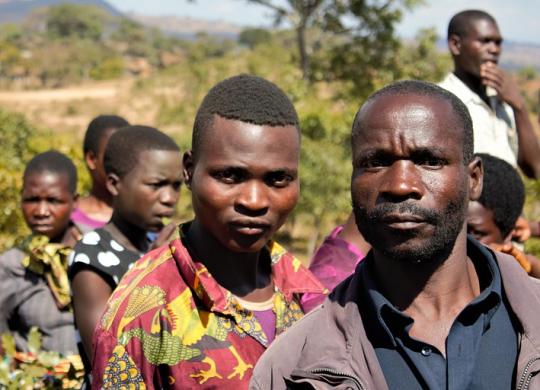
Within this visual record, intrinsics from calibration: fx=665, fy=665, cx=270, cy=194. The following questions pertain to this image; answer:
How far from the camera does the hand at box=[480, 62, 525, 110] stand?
3.81m

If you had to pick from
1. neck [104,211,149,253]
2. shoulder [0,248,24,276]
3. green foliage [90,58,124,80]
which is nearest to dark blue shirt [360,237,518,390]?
neck [104,211,149,253]

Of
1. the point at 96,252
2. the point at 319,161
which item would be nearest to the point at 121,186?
the point at 96,252

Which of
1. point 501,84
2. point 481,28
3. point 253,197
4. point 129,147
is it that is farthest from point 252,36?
point 253,197

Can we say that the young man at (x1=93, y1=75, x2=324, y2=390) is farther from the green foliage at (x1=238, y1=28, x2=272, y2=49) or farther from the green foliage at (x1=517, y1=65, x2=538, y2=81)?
the green foliage at (x1=238, y1=28, x2=272, y2=49)

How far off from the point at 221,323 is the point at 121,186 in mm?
1316

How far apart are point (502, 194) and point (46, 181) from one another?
2.51 meters

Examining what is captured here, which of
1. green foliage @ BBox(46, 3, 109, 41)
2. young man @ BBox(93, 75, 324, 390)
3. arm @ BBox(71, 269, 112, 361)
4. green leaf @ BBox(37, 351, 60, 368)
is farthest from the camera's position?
green foliage @ BBox(46, 3, 109, 41)

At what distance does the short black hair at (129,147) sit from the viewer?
3.08 meters

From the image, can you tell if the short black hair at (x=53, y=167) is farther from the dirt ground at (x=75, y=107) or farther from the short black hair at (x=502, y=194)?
the dirt ground at (x=75, y=107)

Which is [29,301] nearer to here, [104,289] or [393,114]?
[104,289]

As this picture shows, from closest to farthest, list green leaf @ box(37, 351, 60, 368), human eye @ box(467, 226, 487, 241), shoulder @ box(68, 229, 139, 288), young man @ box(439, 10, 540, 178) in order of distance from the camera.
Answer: shoulder @ box(68, 229, 139, 288)
human eye @ box(467, 226, 487, 241)
green leaf @ box(37, 351, 60, 368)
young man @ box(439, 10, 540, 178)

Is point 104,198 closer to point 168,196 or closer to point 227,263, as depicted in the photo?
point 168,196

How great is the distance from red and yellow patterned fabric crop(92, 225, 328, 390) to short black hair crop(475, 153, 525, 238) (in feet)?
4.00

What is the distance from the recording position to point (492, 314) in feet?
5.34
